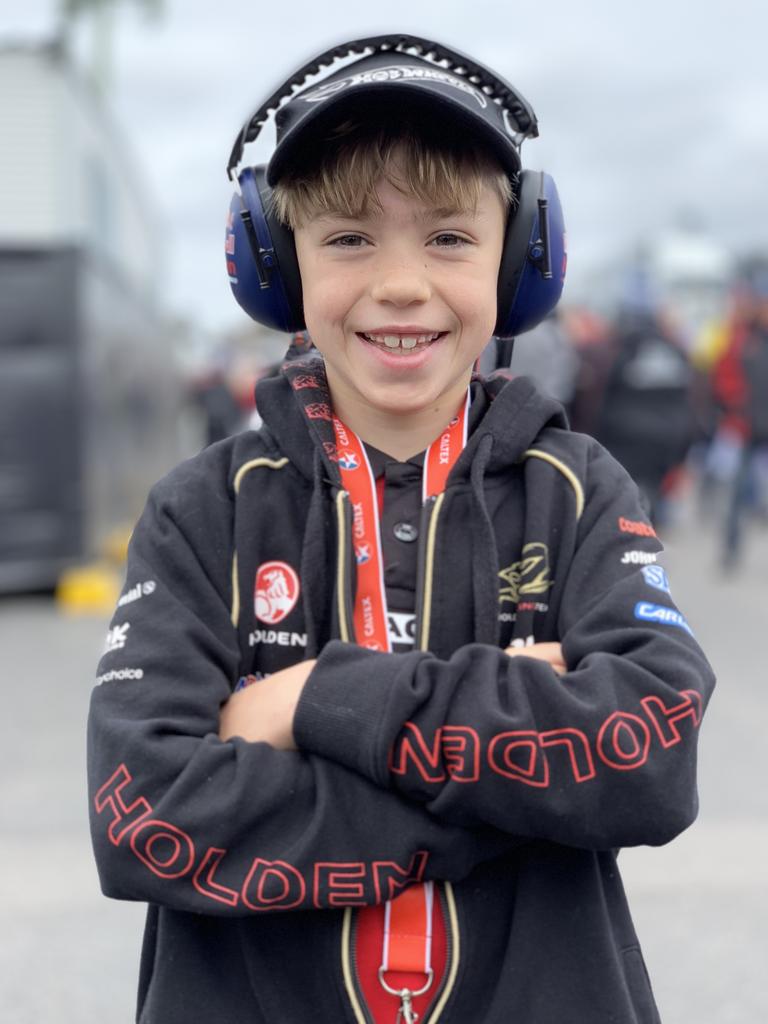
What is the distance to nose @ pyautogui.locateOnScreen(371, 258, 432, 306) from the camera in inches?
61.9

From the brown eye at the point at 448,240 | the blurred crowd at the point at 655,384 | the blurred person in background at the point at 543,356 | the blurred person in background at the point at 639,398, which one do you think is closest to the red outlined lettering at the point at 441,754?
the brown eye at the point at 448,240

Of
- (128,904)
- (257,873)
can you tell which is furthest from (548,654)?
(128,904)

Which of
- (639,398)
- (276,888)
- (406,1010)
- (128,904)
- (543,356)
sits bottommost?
(128,904)

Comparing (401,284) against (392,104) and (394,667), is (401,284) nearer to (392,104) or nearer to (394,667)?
(392,104)

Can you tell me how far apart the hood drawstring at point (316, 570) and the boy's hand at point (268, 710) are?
0.06m

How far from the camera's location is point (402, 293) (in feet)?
5.16

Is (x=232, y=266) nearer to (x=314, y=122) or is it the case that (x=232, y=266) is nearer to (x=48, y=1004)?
(x=314, y=122)

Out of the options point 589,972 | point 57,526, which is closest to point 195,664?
point 589,972

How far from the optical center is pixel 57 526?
28.7 feet

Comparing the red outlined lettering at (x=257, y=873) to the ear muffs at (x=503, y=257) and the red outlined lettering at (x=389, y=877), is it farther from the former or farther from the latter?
the ear muffs at (x=503, y=257)

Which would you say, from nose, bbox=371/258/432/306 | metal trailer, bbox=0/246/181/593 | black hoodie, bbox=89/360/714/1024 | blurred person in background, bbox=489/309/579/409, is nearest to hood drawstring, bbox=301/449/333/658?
black hoodie, bbox=89/360/714/1024

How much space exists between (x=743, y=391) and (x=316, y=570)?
8.41 meters

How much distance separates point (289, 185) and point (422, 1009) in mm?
1012

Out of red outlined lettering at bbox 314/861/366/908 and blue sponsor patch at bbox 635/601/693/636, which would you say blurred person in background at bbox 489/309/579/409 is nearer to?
blue sponsor patch at bbox 635/601/693/636
